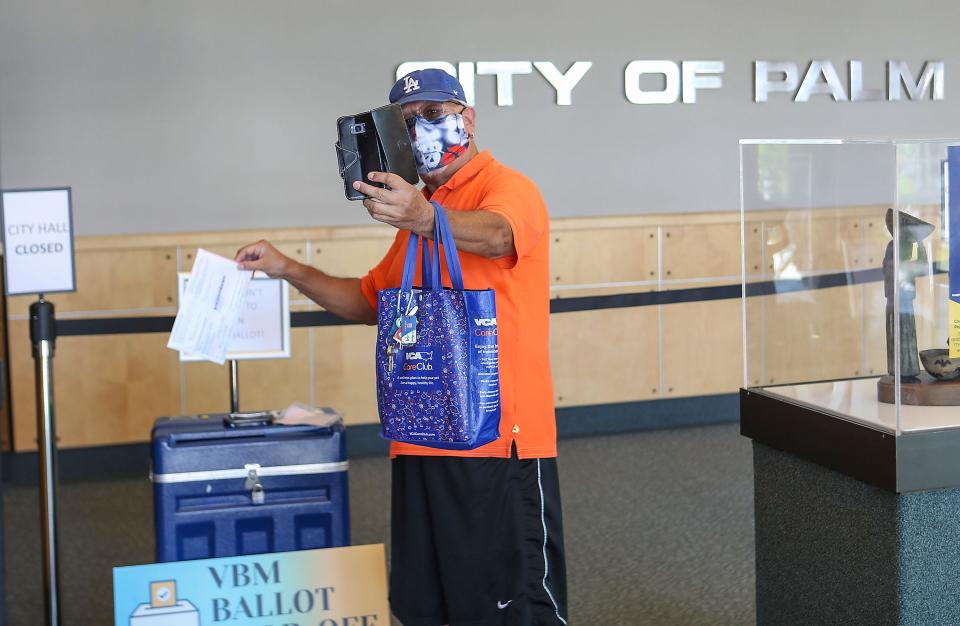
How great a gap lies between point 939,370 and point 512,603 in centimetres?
108

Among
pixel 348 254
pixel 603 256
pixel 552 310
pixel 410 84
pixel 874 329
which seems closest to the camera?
pixel 874 329

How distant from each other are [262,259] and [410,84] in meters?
0.66

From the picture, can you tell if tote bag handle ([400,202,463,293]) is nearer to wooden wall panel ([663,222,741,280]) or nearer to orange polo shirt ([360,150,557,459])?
orange polo shirt ([360,150,557,459])

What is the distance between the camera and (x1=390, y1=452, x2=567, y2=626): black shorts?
2594 millimetres

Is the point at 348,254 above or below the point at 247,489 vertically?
above

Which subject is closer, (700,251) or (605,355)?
(605,355)

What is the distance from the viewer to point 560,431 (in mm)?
6648

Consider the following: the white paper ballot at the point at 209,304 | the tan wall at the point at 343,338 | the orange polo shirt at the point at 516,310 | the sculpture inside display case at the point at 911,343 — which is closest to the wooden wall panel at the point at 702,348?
the tan wall at the point at 343,338

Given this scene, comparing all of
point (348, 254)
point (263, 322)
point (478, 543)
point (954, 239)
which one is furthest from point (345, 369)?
point (954, 239)

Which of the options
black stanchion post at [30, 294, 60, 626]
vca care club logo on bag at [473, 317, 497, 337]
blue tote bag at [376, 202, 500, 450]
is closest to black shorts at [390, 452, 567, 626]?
blue tote bag at [376, 202, 500, 450]

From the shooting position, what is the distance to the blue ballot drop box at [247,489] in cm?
306

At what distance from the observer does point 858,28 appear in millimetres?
7289

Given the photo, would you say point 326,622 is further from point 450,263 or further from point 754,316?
point 754,316

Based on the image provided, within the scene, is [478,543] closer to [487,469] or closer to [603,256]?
[487,469]
